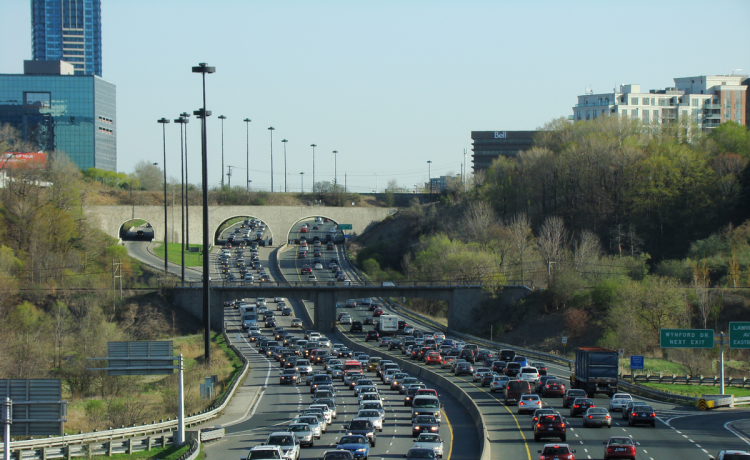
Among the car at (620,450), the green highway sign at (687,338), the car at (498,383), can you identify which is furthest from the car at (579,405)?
the green highway sign at (687,338)

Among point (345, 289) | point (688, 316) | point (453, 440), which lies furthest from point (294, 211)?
point (453, 440)

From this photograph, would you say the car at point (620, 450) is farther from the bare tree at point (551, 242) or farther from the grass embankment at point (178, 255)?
the grass embankment at point (178, 255)

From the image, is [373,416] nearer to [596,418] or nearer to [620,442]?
[596,418]

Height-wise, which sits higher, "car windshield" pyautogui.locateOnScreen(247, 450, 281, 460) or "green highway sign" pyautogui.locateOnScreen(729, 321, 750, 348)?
"green highway sign" pyautogui.locateOnScreen(729, 321, 750, 348)

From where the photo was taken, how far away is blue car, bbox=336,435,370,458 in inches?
1230

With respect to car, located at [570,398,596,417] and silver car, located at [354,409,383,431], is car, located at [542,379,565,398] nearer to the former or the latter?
car, located at [570,398,596,417]

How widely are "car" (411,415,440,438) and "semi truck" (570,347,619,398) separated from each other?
14.7 meters

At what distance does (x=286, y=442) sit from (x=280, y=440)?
24cm

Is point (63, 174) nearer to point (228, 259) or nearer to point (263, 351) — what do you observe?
point (228, 259)

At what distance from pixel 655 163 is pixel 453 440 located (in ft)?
281

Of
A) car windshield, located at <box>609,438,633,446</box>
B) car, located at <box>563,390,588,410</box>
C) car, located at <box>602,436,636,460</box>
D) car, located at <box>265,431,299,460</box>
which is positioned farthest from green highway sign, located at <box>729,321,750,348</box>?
car, located at <box>265,431,299,460</box>

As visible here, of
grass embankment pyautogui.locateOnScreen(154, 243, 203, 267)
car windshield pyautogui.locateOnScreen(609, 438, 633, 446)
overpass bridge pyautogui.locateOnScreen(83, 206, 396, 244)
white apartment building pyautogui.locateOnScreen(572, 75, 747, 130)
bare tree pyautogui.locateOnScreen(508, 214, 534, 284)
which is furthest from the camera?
white apartment building pyautogui.locateOnScreen(572, 75, 747, 130)

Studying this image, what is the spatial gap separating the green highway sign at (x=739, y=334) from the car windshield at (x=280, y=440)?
33962 mm

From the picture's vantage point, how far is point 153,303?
303 ft
